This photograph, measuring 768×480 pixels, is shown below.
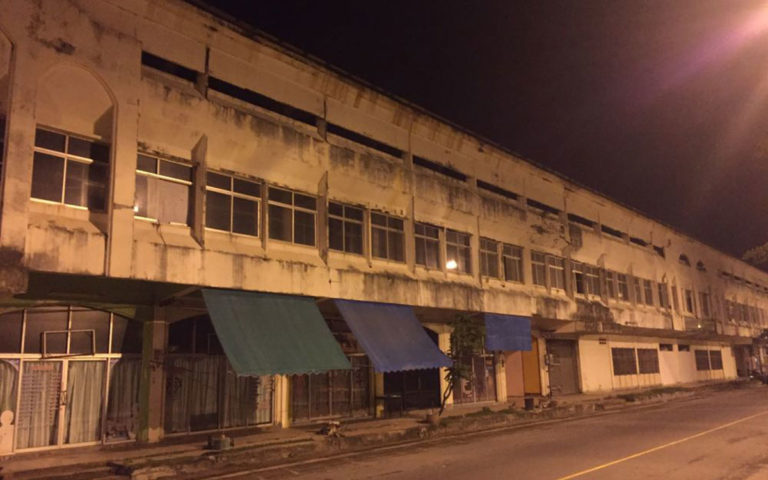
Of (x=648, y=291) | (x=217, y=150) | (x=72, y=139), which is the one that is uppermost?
(x=217, y=150)

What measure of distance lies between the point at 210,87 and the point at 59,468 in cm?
1015

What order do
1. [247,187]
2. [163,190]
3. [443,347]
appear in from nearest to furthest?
[163,190]
[247,187]
[443,347]

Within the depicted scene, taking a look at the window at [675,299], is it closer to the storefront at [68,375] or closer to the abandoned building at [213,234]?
the abandoned building at [213,234]

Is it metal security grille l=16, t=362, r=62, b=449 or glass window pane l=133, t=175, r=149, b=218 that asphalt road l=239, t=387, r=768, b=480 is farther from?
glass window pane l=133, t=175, r=149, b=218

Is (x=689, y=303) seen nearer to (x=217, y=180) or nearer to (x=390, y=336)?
(x=390, y=336)

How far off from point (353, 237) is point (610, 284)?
21.7 meters

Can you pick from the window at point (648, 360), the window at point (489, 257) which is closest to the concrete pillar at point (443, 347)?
the window at point (489, 257)

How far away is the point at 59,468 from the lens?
11.6 m

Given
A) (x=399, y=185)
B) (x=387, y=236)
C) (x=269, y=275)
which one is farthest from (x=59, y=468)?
(x=399, y=185)

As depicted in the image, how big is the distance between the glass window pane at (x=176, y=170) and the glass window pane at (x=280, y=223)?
8.65 ft

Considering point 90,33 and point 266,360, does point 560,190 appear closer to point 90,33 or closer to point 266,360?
point 266,360

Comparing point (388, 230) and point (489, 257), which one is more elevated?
point (388, 230)

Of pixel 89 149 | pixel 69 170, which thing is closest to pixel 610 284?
pixel 89 149

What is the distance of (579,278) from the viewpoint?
31812mm
